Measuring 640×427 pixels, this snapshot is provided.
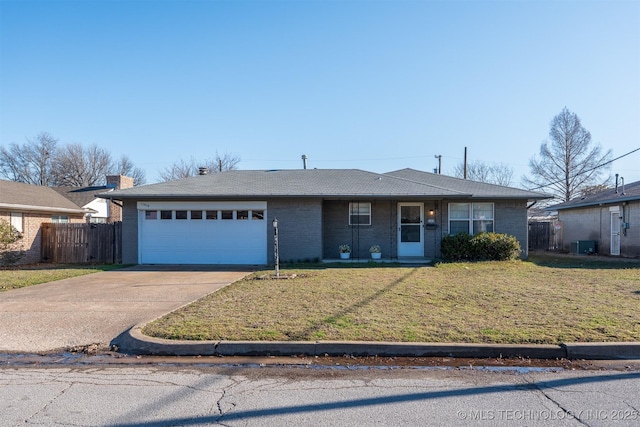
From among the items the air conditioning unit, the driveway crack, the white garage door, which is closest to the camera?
the driveway crack

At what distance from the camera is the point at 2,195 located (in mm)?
17312

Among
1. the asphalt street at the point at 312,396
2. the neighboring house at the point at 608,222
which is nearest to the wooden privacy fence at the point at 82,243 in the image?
the asphalt street at the point at 312,396

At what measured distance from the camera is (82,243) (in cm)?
1738

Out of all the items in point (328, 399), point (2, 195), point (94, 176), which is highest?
point (94, 176)

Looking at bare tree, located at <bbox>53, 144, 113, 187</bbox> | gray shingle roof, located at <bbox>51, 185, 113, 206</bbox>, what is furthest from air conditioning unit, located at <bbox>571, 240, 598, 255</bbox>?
bare tree, located at <bbox>53, 144, 113, 187</bbox>

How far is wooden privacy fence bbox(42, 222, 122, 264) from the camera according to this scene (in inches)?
672

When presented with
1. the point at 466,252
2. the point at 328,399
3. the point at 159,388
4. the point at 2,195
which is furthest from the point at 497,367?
Result: the point at 2,195

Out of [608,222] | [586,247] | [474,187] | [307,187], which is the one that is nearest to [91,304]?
[307,187]

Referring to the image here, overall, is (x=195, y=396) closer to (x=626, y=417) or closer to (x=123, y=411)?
(x=123, y=411)

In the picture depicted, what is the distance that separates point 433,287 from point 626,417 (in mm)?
6180

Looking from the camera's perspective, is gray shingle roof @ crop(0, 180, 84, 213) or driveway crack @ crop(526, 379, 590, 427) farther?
gray shingle roof @ crop(0, 180, 84, 213)

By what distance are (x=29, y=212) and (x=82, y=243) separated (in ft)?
9.09

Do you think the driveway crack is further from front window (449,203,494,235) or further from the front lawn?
front window (449,203,494,235)

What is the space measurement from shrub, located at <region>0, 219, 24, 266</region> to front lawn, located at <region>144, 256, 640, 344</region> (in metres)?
10.7
